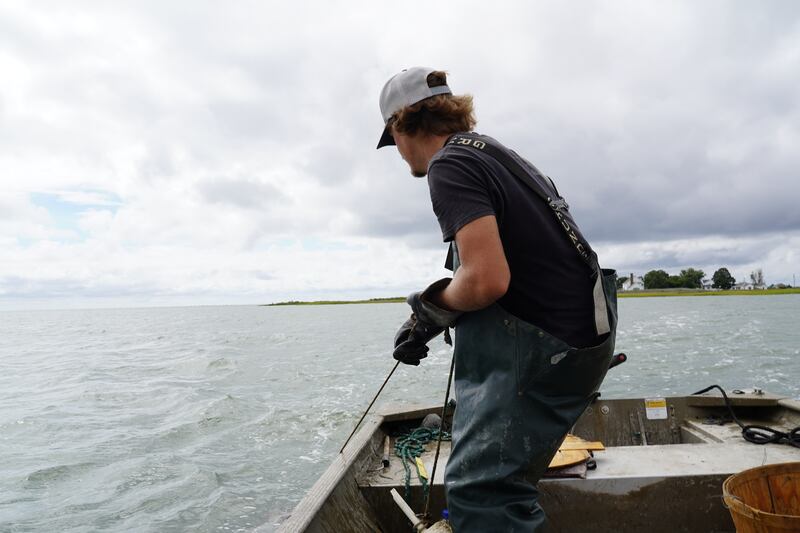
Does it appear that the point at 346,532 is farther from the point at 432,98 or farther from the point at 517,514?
the point at 432,98

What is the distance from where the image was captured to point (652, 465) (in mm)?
4367

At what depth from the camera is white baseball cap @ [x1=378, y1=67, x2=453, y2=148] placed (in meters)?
2.25

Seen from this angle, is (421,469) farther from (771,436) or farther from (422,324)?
(771,436)

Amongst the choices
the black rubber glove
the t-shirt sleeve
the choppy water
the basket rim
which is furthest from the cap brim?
the choppy water

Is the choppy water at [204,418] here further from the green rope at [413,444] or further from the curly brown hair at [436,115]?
the curly brown hair at [436,115]

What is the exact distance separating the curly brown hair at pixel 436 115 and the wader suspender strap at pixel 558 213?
0.54 ft

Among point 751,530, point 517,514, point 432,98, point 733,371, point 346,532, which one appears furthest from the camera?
point 733,371

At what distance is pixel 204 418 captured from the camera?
14.4 m

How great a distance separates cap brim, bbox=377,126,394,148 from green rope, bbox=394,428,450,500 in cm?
272

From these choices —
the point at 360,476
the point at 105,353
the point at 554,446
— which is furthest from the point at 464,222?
the point at 105,353

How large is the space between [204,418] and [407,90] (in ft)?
45.7

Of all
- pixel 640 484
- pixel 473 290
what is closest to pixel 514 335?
pixel 473 290

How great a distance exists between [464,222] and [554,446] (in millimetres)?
908

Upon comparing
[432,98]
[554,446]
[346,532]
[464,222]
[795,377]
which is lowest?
[795,377]
